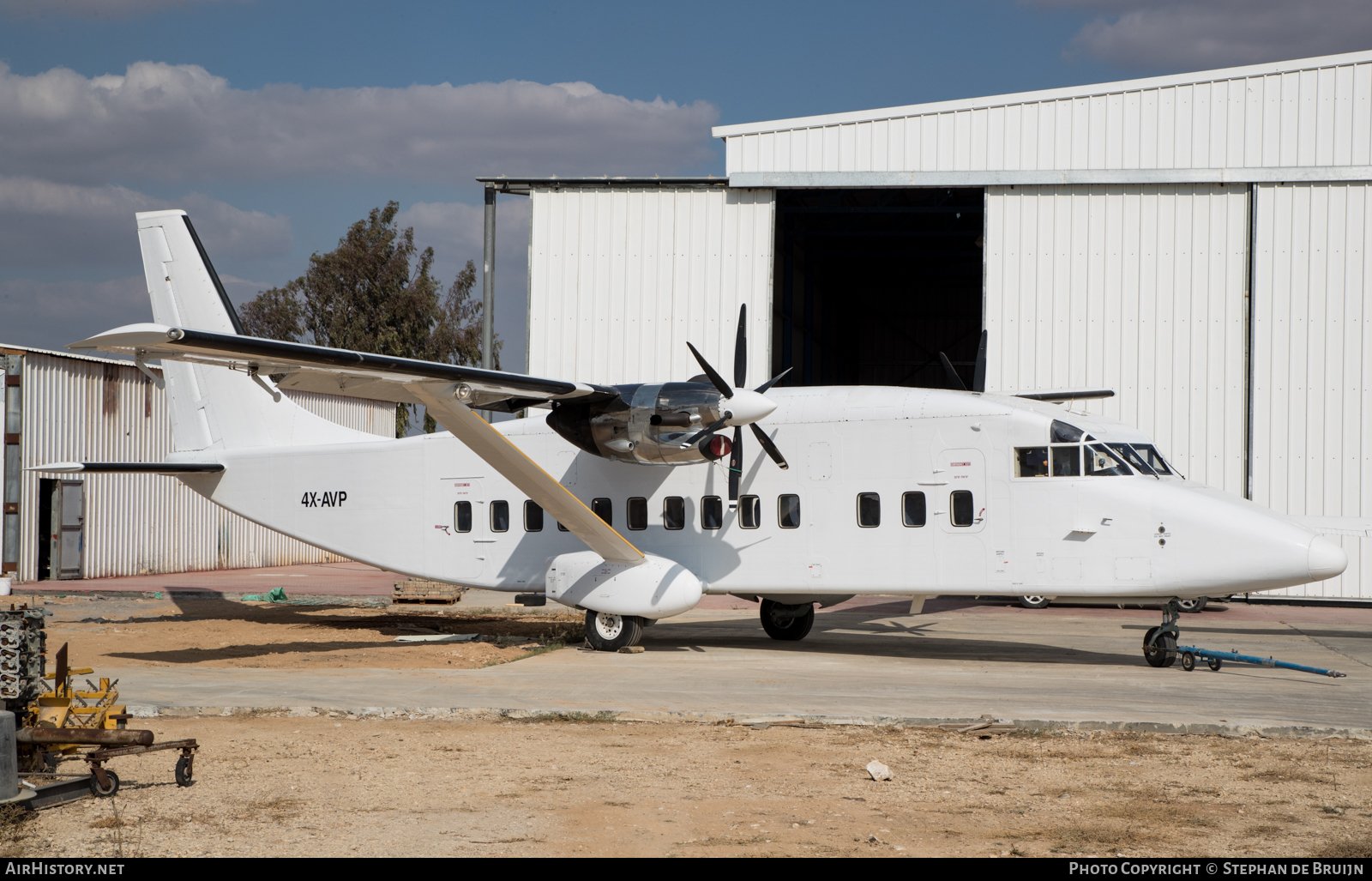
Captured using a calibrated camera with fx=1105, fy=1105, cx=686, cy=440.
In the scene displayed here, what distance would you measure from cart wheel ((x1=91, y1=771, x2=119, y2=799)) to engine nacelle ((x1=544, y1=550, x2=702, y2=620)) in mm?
8406

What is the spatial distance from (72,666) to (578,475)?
6972 mm

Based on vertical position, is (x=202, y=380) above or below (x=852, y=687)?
above

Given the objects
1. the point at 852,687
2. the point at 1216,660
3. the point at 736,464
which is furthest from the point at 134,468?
the point at 1216,660

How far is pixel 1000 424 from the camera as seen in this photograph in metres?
14.0

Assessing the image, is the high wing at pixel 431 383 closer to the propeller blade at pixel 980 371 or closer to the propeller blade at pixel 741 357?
the propeller blade at pixel 741 357

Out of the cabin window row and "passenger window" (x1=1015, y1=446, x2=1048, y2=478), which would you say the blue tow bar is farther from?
the cabin window row

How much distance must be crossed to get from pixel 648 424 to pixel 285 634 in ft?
24.0

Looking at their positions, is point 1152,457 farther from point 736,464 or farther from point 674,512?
point 674,512

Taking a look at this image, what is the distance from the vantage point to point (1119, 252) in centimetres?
2384

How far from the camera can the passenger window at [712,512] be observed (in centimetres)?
1555

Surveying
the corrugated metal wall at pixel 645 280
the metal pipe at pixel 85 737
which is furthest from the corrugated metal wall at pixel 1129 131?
the metal pipe at pixel 85 737

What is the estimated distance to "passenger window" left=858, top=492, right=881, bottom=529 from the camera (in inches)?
575

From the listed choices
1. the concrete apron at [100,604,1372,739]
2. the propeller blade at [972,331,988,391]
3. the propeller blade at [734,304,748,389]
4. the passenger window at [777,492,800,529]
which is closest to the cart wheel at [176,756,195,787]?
the concrete apron at [100,604,1372,739]

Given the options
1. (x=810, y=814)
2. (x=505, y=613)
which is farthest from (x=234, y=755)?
(x=505, y=613)
